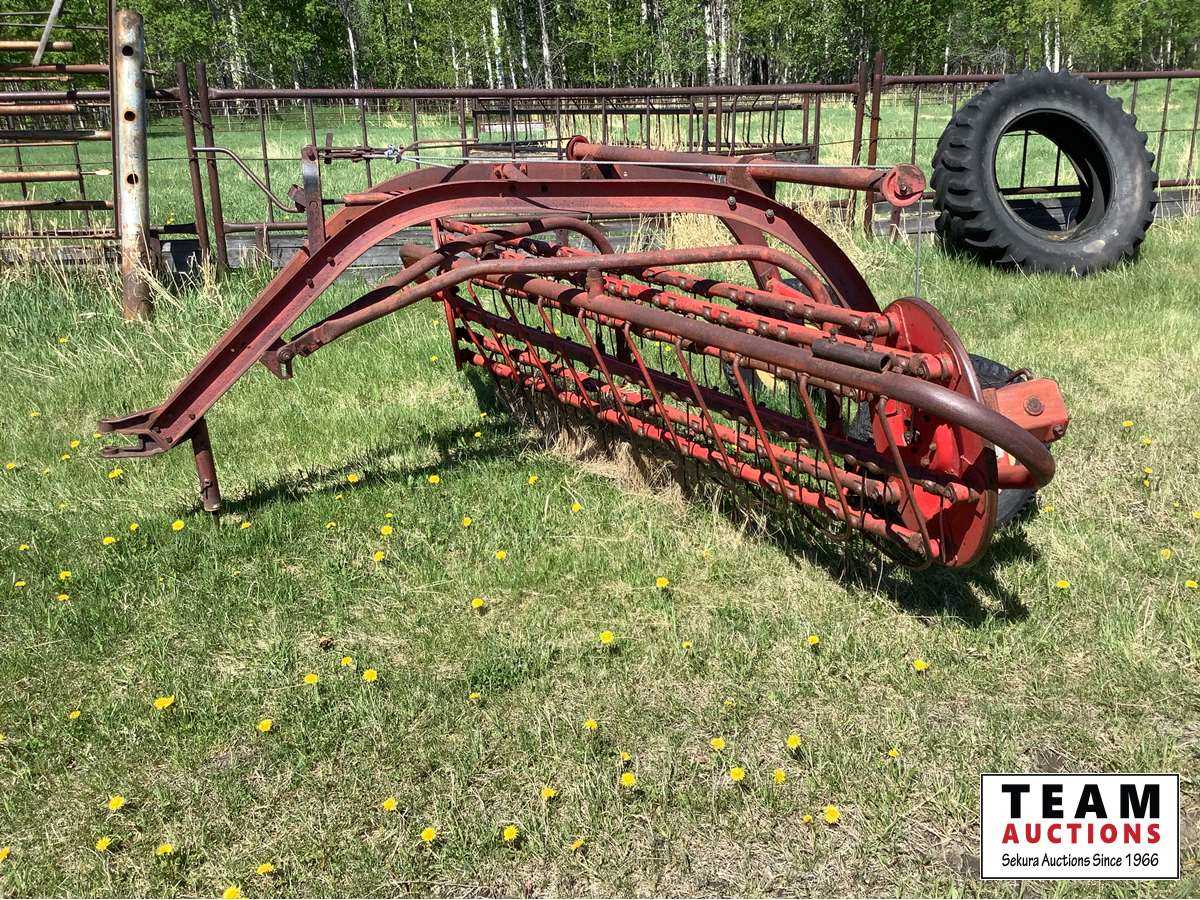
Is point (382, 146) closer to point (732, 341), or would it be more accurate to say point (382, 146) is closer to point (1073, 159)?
point (1073, 159)

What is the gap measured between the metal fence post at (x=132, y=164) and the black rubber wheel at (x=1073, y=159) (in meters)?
5.62

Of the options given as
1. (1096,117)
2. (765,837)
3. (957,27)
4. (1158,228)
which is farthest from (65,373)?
(957,27)

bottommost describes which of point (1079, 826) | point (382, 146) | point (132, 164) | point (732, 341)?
point (1079, 826)

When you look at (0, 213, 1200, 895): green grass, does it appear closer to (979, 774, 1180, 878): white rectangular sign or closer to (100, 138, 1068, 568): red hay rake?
(979, 774, 1180, 878): white rectangular sign

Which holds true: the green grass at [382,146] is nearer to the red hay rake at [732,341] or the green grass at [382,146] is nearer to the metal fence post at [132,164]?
the metal fence post at [132,164]

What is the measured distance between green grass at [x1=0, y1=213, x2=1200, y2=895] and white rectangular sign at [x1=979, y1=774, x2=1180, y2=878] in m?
0.05

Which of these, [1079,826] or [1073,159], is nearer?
[1079,826]

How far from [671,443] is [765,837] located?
1618mm

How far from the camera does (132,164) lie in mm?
6195

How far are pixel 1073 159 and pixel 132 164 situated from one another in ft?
23.5

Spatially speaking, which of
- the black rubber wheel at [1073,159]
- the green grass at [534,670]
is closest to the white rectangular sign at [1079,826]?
the green grass at [534,670]

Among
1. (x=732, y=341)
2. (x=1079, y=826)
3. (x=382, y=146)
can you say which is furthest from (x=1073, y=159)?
(x=382, y=146)

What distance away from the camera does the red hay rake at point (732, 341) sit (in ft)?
8.55

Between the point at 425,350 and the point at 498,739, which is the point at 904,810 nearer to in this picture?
the point at 498,739
